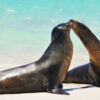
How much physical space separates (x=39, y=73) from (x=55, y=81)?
0.52m

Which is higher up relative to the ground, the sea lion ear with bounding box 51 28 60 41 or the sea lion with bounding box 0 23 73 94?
the sea lion ear with bounding box 51 28 60 41

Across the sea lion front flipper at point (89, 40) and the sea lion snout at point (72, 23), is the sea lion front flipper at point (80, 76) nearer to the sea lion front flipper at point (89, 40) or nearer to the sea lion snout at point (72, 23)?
the sea lion front flipper at point (89, 40)

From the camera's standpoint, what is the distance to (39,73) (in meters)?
10.2

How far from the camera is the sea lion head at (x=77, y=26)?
434 inches

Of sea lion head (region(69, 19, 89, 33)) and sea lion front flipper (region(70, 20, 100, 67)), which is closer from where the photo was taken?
sea lion head (region(69, 19, 89, 33))

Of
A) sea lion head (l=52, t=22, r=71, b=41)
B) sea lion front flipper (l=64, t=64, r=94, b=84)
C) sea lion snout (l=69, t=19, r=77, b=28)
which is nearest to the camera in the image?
sea lion head (l=52, t=22, r=71, b=41)

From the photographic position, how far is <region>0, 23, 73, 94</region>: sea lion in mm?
10031

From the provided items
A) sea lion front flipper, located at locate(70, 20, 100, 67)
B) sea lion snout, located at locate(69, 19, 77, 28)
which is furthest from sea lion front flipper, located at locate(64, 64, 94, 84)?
sea lion snout, located at locate(69, 19, 77, 28)

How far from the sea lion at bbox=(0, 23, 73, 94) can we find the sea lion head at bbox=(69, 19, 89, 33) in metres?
0.47

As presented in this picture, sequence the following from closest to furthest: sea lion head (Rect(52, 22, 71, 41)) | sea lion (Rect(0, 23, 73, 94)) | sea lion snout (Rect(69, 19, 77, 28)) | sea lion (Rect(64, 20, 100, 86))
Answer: sea lion (Rect(0, 23, 73, 94))
sea lion head (Rect(52, 22, 71, 41))
sea lion snout (Rect(69, 19, 77, 28))
sea lion (Rect(64, 20, 100, 86))

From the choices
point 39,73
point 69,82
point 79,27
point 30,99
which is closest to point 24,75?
point 39,73

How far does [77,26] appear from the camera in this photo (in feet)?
36.6

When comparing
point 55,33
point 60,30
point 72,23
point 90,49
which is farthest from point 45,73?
point 90,49

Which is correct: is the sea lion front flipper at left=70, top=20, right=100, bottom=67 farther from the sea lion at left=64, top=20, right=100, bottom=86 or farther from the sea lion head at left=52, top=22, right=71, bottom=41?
the sea lion head at left=52, top=22, right=71, bottom=41
